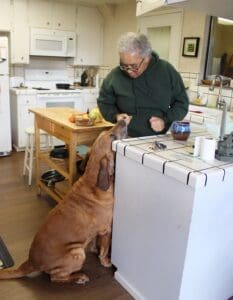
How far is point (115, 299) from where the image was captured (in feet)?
6.04

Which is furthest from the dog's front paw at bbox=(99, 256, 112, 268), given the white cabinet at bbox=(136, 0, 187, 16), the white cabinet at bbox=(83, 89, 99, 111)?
the white cabinet at bbox=(83, 89, 99, 111)

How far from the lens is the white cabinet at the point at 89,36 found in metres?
5.02

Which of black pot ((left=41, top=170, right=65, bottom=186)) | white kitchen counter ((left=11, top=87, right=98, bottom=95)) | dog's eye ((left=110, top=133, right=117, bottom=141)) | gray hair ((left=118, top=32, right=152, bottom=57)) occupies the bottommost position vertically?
black pot ((left=41, top=170, right=65, bottom=186))

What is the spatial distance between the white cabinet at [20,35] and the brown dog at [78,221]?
130 inches

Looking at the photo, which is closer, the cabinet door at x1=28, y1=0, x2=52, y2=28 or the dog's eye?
the dog's eye

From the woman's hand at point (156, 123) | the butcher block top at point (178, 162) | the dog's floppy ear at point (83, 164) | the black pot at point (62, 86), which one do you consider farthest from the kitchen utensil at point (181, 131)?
the black pot at point (62, 86)

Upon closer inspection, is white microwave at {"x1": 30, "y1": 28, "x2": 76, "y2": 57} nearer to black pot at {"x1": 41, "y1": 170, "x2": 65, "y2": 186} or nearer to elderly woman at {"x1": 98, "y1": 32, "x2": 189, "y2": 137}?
black pot at {"x1": 41, "y1": 170, "x2": 65, "y2": 186}

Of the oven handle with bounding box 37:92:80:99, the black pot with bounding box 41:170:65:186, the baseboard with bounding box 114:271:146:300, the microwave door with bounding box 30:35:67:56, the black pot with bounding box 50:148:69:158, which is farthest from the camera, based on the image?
the microwave door with bounding box 30:35:67:56

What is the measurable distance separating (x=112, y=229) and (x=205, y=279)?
0.64 metres

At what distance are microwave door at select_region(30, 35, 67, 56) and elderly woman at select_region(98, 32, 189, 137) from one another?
2.95 metres

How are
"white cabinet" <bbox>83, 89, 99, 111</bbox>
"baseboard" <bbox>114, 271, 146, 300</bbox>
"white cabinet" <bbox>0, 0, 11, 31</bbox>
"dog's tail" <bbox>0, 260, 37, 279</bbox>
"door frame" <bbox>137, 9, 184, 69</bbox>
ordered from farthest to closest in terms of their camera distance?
"white cabinet" <bbox>83, 89, 99, 111</bbox> → "white cabinet" <bbox>0, 0, 11, 31</bbox> → "door frame" <bbox>137, 9, 184, 69</bbox> → "dog's tail" <bbox>0, 260, 37, 279</bbox> → "baseboard" <bbox>114, 271, 146, 300</bbox>

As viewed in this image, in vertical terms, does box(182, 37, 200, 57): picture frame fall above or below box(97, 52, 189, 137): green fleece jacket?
above

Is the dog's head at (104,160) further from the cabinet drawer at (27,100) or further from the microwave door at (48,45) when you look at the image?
the microwave door at (48,45)

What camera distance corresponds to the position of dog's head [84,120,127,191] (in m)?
1.80
